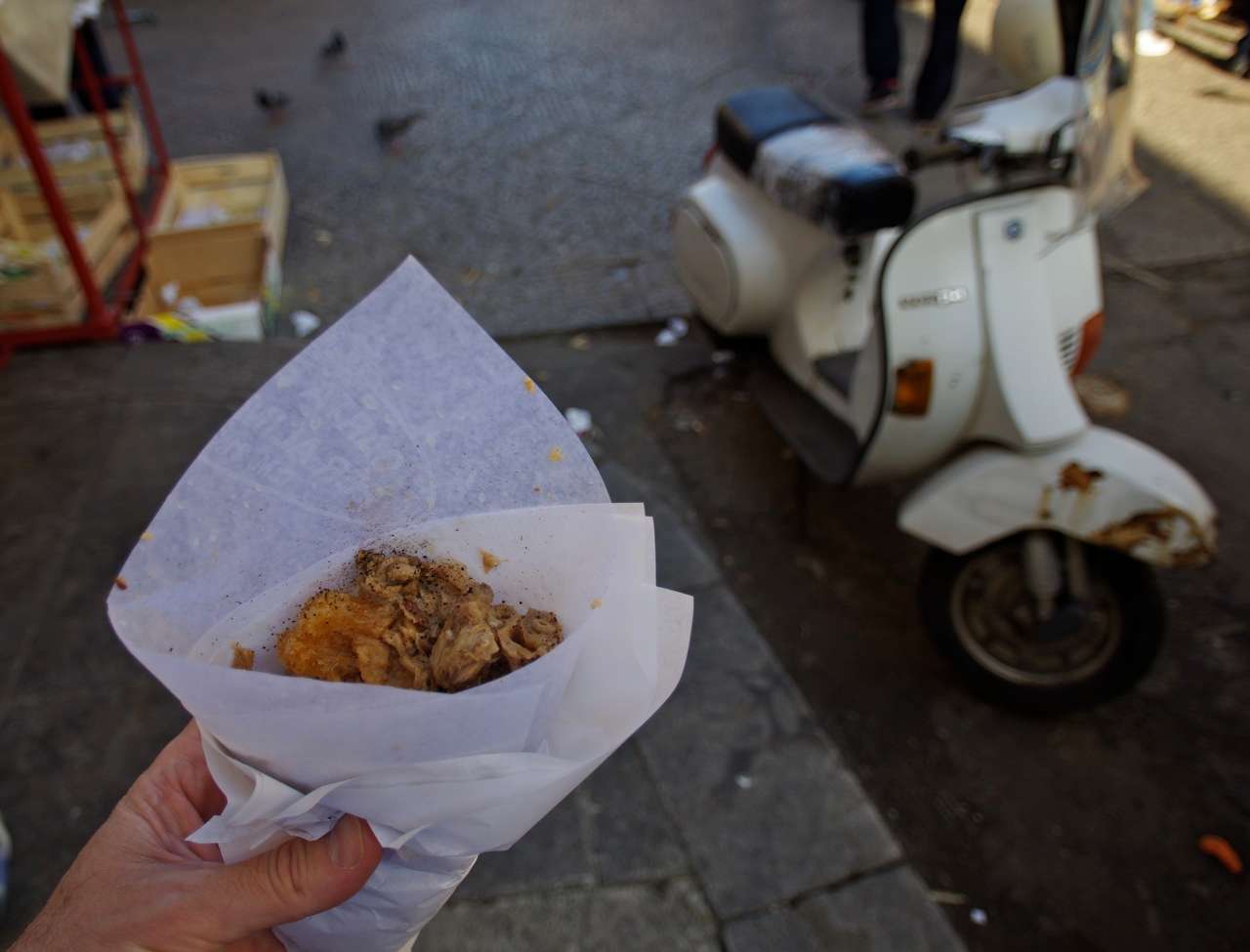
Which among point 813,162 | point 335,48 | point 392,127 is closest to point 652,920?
point 813,162

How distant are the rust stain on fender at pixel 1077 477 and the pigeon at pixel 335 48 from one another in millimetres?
6990

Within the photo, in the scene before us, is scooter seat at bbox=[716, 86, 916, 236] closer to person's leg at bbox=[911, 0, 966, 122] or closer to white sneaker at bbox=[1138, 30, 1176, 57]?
person's leg at bbox=[911, 0, 966, 122]

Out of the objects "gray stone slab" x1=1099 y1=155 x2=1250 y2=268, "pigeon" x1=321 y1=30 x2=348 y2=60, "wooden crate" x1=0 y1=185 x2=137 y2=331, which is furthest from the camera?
"pigeon" x1=321 y1=30 x2=348 y2=60

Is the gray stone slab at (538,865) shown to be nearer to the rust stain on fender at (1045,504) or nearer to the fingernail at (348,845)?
the fingernail at (348,845)

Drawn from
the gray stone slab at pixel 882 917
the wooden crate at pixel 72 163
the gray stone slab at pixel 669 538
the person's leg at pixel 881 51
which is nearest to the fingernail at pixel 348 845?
the gray stone slab at pixel 882 917

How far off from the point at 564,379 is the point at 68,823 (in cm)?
245

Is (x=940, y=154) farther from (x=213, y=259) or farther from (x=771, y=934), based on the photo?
(x=213, y=259)

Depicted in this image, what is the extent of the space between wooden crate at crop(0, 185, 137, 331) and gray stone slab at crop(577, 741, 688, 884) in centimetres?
295

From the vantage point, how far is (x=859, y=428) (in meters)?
2.93

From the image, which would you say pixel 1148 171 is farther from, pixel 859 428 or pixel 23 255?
pixel 23 255

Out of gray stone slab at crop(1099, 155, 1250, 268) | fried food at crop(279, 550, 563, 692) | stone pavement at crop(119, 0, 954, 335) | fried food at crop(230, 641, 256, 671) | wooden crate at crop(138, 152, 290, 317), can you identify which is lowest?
gray stone slab at crop(1099, 155, 1250, 268)

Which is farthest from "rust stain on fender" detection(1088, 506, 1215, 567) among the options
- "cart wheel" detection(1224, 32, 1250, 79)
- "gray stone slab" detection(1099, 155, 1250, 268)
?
"cart wheel" detection(1224, 32, 1250, 79)

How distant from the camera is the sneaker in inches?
243

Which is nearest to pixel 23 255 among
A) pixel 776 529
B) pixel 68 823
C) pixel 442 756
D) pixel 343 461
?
pixel 68 823
